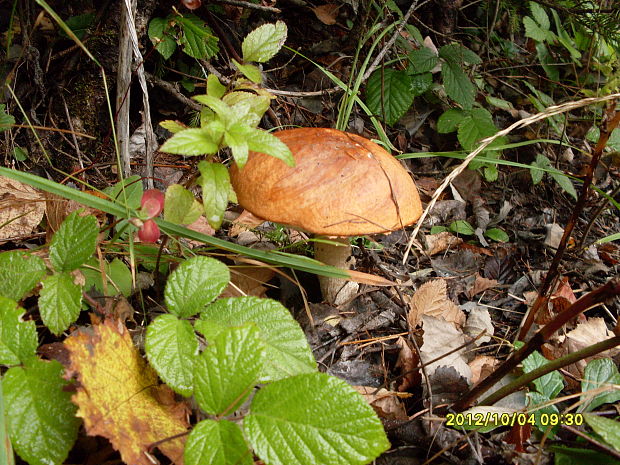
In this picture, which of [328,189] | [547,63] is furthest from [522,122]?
[547,63]

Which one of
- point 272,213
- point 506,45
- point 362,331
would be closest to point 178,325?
point 272,213

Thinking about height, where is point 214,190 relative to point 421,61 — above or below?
below

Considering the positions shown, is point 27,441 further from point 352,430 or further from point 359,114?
point 359,114

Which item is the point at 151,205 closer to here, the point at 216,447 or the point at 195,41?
the point at 216,447

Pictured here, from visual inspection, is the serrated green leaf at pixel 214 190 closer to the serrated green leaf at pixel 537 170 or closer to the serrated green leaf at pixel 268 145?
the serrated green leaf at pixel 268 145

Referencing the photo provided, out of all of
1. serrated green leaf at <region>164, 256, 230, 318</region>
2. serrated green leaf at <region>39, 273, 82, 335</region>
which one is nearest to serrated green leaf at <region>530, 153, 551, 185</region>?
serrated green leaf at <region>164, 256, 230, 318</region>

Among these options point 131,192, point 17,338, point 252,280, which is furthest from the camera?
point 252,280
